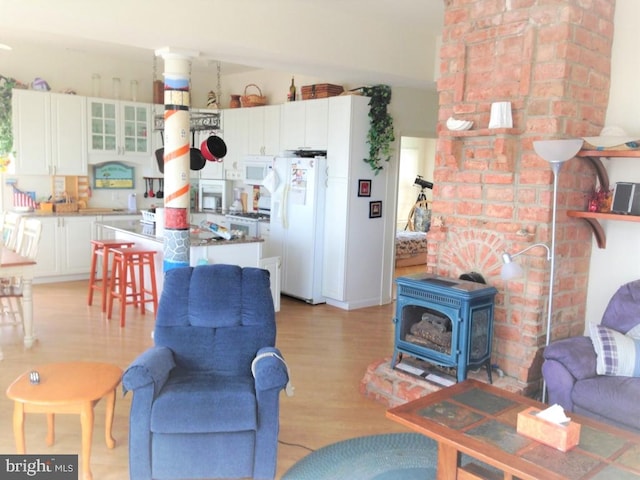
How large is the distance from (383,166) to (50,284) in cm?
438

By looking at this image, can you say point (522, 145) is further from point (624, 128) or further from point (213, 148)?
point (213, 148)

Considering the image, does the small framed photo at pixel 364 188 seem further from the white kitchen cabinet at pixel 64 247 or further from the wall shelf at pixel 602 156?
the white kitchen cabinet at pixel 64 247

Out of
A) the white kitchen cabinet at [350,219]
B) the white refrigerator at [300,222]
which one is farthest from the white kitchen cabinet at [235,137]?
the white kitchen cabinet at [350,219]

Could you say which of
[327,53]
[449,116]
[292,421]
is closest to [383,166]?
[327,53]

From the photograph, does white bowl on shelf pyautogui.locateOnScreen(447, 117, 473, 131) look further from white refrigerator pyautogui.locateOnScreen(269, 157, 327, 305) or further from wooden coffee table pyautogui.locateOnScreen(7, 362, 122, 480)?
white refrigerator pyautogui.locateOnScreen(269, 157, 327, 305)

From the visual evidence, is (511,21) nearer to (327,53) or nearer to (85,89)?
(327,53)

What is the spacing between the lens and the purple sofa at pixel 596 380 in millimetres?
2994

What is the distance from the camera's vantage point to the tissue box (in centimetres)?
229

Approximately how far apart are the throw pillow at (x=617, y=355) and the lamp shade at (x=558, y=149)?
105 cm

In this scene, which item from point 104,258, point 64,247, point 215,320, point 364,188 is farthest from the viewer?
point 64,247

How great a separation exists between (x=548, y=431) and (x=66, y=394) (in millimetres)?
2206

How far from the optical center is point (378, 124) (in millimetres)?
6156

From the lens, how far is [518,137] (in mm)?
3635

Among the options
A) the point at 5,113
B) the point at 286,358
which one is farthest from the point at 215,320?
the point at 5,113
